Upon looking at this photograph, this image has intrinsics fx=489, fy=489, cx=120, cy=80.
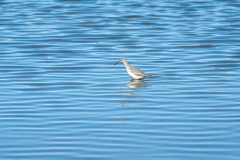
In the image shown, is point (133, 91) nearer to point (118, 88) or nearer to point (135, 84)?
point (118, 88)

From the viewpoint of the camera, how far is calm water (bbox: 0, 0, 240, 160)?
8.16m

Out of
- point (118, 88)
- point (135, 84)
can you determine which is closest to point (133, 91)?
point (118, 88)

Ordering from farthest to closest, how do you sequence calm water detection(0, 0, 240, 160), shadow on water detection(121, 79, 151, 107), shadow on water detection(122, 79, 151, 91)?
shadow on water detection(122, 79, 151, 91) → shadow on water detection(121, 79, 151, 107) → calm water detection(0, 0, 240, 160)

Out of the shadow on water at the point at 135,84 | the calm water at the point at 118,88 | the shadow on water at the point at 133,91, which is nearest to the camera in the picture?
the calm water at the point at 118,88

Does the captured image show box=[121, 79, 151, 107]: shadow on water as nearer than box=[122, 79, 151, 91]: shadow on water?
Yes

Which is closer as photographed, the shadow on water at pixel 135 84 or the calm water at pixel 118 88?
the calm water at pixel 118 88

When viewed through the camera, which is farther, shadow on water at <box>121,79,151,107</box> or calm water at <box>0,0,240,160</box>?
shadow on water at <box>121,79,151,107</box>

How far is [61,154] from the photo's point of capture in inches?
306

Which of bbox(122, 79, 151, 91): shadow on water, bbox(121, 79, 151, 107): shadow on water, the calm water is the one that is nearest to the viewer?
the calm water

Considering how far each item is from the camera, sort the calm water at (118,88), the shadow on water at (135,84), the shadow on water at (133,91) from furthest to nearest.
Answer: the shadow on water at (135,84) → the shadow on water at (133,91) → the calm water at (118,88)

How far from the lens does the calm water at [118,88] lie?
26.8ft

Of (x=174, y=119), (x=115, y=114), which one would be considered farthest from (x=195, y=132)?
(x=115, y=114)

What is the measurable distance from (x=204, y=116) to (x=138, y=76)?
159 inches

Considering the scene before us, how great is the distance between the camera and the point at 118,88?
1266 centimetres
